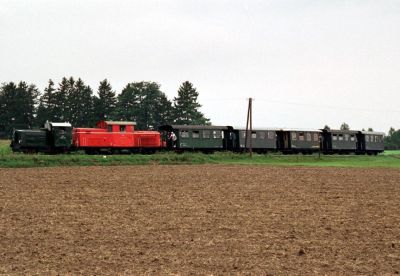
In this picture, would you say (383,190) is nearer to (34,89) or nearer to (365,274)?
(365,274)

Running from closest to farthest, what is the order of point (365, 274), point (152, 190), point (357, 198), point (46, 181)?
point (365, 274)
point (357, 198)
point (152, 190)
point (46, 181)

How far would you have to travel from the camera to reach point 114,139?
4753 cm

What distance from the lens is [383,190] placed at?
77.8 feet

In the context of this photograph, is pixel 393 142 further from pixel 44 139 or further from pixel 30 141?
pixel 30 141

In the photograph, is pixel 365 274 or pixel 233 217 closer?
pixel 365 274

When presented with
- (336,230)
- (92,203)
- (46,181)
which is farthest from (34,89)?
(336,230)

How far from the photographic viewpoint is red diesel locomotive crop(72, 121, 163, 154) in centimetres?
4672

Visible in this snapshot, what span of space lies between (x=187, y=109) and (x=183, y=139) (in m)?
64.0

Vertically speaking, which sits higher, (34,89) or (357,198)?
(34,89)

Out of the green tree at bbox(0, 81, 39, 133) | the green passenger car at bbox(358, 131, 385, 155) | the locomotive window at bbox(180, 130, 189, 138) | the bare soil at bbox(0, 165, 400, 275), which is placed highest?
the green tree at bbox(0, 81, 39, 133)

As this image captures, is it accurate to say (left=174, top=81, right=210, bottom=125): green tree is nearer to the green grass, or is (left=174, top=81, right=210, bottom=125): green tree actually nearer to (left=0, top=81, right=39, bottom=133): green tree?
(left=0, top=81, right=39, bottom=133): green tree

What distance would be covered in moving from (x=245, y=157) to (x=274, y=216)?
34.2m

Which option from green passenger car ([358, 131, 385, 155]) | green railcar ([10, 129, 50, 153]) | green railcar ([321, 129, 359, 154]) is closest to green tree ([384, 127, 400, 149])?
green passenger car ([358, 131, 385, 155])

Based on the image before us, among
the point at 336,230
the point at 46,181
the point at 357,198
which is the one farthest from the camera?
the point at 46,181
